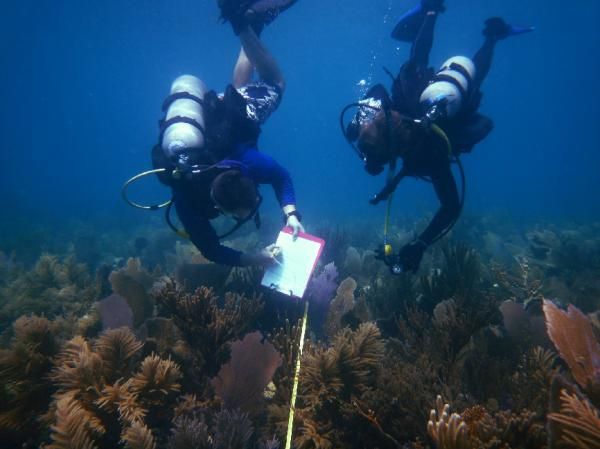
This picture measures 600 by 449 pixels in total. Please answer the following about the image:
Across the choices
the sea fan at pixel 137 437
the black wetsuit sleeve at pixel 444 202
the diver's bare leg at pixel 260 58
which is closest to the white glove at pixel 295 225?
the black wetsuit sleeve at pixel 444 202

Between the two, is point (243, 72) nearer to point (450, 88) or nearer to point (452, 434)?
point (450, 88)

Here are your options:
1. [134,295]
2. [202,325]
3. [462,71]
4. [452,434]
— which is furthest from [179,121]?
[452,434]

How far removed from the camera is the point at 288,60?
45344 millimetres

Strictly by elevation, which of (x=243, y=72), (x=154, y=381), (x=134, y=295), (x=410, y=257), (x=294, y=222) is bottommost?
(x=154, y=381)

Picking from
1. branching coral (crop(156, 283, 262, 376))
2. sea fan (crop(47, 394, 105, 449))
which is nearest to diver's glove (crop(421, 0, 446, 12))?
branching coral (crop(156, 283, 262, 376))

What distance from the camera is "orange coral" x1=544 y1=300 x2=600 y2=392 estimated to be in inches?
81.7

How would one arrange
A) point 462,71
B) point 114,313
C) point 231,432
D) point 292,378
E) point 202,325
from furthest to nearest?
point 462,71 < point 114,313 < point 202,325 < point 292,378 < point 231,432

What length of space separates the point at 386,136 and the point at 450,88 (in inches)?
47.3

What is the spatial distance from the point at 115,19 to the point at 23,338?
3672cm

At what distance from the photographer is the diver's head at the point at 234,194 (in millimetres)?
3566

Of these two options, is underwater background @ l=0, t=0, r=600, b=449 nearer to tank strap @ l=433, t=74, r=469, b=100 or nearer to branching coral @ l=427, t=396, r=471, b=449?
branching coral @ l=427, t=396, r=471, b=449

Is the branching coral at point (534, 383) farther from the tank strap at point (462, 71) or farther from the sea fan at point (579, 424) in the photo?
the tank strap at point (462, 71)

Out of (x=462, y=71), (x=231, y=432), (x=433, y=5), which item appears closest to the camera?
(x=231, y=432)

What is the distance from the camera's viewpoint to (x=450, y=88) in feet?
14.2
